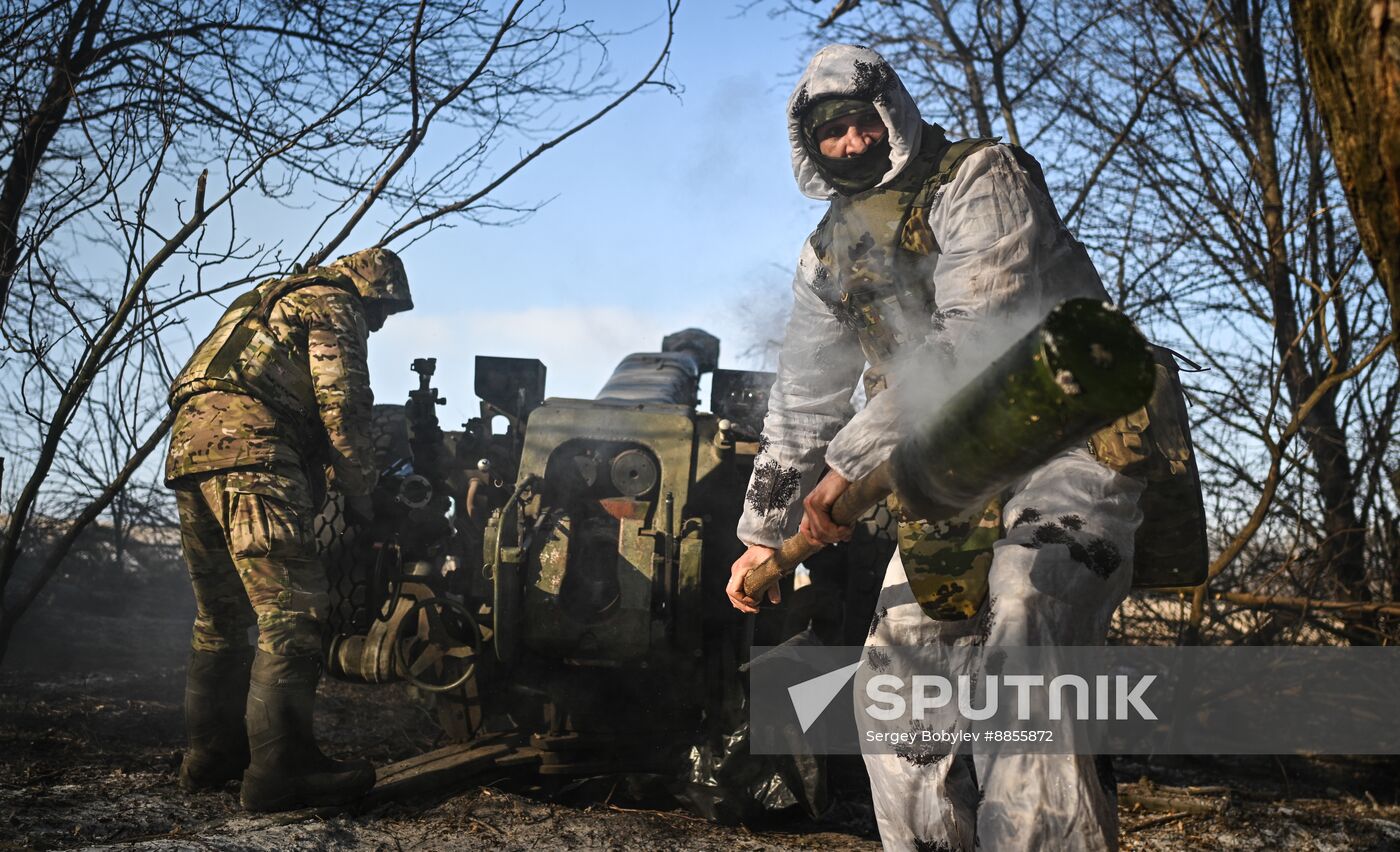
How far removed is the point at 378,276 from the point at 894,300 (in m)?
3.05

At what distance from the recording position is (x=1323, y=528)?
21.1 ft

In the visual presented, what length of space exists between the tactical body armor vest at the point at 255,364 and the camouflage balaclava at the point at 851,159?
2674 millimetres

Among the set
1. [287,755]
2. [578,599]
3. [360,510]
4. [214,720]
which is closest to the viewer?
[287,755]

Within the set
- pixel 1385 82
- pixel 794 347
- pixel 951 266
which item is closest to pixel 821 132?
pixel 794 347

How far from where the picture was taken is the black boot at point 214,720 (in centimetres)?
470

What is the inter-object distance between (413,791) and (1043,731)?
3135mm

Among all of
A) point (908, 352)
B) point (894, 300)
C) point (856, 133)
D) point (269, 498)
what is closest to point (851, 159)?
point (856, 133)

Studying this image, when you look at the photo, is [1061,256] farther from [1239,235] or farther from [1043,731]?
[1239,235]

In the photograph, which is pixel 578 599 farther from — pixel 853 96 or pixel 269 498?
pixel 853 96

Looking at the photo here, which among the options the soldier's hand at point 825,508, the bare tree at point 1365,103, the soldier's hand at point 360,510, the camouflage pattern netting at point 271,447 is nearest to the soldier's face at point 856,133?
the soldier's hand at point 825,508

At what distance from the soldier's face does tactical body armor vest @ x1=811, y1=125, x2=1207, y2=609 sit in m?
0.13

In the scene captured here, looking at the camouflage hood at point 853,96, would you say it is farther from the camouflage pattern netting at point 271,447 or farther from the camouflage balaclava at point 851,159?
the camouflage pattern netting at point 271,447

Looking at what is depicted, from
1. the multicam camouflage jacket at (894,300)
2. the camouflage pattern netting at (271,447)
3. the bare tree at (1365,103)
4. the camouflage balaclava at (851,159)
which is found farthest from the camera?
the camouflage pattern netting at (271,447)

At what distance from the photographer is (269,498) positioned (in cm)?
461
